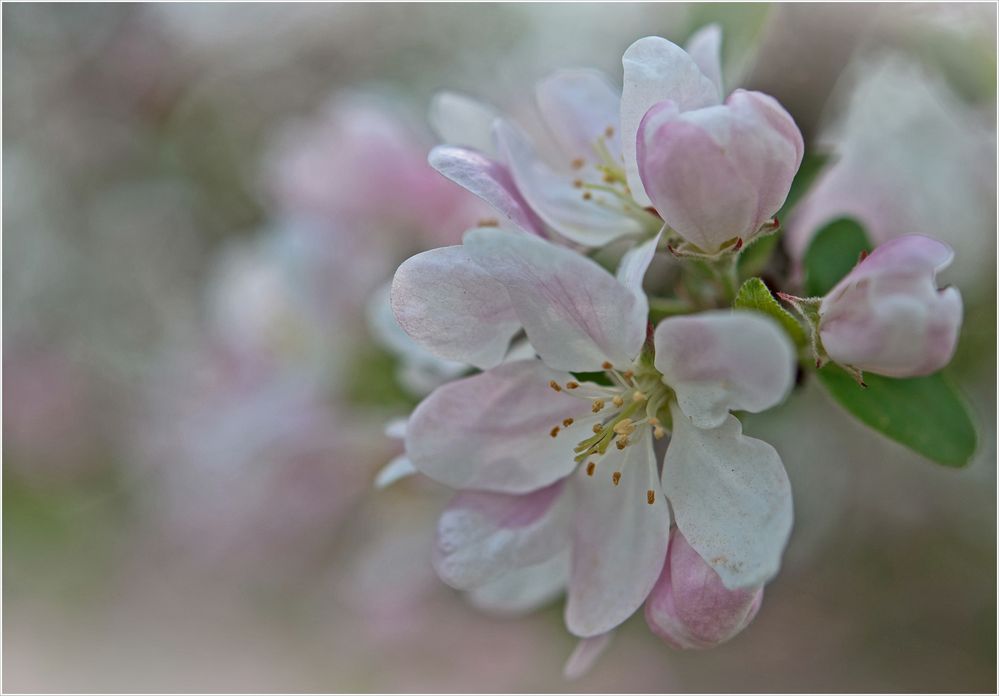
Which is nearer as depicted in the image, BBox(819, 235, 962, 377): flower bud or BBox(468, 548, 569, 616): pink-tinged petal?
BBox(819, 235, 962, 377): flower bud

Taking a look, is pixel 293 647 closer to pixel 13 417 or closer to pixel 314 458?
pixel 13 417

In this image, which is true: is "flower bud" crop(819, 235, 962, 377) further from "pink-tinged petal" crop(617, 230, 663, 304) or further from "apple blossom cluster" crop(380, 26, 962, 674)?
"pink-tinged petal" crop(617, 230, 663, 304)

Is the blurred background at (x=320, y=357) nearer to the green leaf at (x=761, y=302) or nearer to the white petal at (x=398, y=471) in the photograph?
the white petal at (x=398, y=471)

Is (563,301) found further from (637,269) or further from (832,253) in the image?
(832,253)

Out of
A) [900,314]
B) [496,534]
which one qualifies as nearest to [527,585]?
[496,534]

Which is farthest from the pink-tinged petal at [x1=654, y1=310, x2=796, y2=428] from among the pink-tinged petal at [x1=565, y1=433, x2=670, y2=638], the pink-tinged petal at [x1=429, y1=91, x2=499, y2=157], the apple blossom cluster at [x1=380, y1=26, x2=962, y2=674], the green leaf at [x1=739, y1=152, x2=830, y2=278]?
the pink-tinged petal at [x1=429, y1=91, x2=499, y2=157]

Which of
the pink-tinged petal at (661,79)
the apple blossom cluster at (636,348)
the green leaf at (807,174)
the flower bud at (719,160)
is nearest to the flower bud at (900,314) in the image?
the apple blossom cluster at (636,348)
